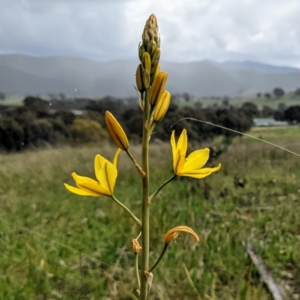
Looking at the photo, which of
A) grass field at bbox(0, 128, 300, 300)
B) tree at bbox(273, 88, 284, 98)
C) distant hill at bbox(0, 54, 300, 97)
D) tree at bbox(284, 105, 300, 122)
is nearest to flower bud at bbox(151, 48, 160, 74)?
grass field at bbox(0, 128, 300, 300)

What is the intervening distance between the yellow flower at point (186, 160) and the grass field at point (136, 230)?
331 mm

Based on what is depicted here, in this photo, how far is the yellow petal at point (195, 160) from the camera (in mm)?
464

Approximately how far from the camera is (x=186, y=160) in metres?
0.46

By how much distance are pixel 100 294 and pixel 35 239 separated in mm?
403

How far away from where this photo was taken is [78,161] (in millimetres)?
2299

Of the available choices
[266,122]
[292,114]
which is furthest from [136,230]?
[292,114]

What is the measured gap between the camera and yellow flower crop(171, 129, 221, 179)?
46 cm

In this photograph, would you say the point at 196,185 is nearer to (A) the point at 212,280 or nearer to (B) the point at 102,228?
(B) the point at 102,228

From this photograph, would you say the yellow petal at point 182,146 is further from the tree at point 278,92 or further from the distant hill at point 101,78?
the tree at point 278,92

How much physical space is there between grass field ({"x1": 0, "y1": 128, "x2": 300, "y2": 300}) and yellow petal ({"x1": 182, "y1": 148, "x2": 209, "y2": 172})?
13.1 inches

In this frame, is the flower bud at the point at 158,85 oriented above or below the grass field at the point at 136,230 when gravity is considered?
above

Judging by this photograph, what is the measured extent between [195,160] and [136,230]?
1.01m

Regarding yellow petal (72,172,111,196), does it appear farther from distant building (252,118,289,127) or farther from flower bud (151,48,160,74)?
distant building (252,118,289,127)

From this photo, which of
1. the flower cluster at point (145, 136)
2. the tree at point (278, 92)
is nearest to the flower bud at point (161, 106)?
the flower cluster at point (145, 136)
